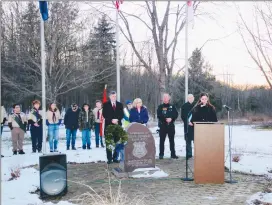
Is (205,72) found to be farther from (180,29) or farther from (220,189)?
(220,189)

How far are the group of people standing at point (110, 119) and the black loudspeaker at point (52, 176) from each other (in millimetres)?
3099

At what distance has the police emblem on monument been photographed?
8352 mm

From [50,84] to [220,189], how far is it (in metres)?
12.3

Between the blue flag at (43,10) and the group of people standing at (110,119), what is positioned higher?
the blue flag at (43,10)

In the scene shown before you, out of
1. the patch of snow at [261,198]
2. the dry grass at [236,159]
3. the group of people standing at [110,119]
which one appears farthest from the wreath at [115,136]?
the dry grass at [236,159]

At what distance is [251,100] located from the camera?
45000 millimetres

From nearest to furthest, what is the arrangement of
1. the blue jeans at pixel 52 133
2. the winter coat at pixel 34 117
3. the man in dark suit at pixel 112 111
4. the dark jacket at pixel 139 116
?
the man in dark suit at pixel 112 111, the dark jacket at pixel 139 116, the winter coat at pixel 34 117, the blue jeans at pixel 52 133

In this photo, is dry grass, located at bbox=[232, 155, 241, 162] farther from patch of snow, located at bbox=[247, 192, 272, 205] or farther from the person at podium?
patch of snow, located at bbox=[247, 192, 272, 205]

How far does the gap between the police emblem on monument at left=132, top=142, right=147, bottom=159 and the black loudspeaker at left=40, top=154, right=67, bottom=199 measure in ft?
7.35

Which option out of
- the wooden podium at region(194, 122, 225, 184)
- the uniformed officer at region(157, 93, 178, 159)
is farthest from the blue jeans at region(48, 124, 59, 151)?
the wooden podium at region(194, 122, 225, 184)

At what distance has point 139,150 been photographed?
27.6ft

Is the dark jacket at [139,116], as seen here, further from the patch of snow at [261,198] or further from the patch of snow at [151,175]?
the patch of snow at [261,198]

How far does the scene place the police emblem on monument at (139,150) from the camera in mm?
8352

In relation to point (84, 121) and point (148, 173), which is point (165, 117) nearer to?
point (148, 173)
